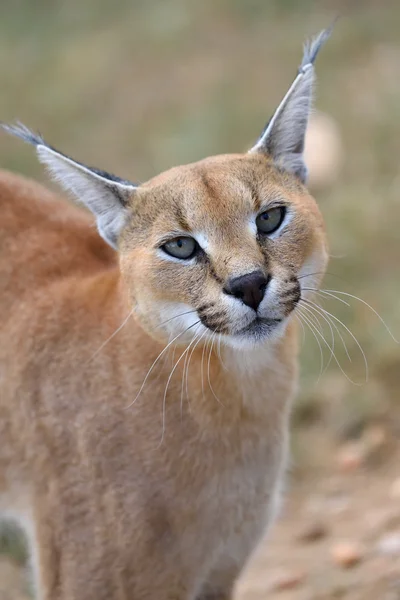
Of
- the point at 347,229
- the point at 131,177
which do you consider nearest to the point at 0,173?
the point at 347,229

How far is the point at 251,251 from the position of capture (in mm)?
1973

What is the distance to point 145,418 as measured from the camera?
2.28 metres

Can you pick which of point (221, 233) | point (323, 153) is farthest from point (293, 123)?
point (323, 153)

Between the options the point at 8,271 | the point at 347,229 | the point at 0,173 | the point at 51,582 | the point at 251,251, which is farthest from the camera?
the point at 347,229

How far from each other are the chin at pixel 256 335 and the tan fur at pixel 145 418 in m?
0.02

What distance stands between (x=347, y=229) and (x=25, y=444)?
2939mm

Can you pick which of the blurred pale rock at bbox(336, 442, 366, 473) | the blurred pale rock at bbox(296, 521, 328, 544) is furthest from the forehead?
the blurred pale rock at bbox(336, 442, 366, 473)

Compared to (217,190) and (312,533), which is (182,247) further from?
(312,533)

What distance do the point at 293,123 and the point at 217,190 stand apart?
0.33m

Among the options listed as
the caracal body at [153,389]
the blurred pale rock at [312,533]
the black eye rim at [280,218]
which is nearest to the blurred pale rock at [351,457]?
the blurred pale rock at [312,533]

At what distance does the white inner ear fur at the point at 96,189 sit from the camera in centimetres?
219

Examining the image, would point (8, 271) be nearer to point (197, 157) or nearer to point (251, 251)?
point (251, 251)

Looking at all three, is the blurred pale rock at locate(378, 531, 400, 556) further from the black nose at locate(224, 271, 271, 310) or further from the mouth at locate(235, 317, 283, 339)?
the black nose at locate(224, 271, 271, 310)

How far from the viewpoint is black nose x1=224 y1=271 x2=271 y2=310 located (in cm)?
192
